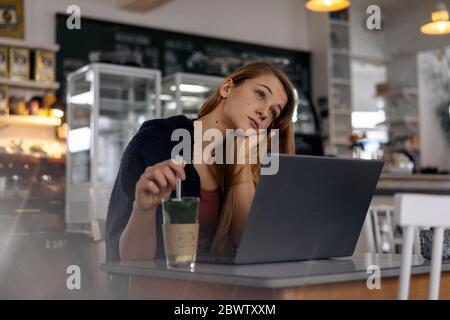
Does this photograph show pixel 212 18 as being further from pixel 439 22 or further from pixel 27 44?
pixel 439 22

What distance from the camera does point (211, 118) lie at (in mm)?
1918

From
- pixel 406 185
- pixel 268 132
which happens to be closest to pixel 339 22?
pixel 406 185

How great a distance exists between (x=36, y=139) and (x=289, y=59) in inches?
125

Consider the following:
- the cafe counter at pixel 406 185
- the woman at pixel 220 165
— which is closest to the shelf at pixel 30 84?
the cafe counter at pixel 406 185

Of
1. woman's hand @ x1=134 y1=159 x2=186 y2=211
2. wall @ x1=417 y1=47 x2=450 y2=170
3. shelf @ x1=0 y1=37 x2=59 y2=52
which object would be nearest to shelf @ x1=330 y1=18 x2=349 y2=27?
wall @ x1=417 y1=47 x2=450 y2=170

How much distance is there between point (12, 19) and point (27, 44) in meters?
0.36

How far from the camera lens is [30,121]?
5.29 metres

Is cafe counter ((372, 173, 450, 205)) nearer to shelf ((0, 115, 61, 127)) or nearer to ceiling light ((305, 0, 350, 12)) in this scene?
ceiling light ((305, 0, 350, 12))

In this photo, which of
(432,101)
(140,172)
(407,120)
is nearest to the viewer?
(140,172)

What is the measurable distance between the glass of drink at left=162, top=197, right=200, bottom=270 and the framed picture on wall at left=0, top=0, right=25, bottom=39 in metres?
4.68

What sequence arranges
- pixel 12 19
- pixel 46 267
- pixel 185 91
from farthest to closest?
pixel 185 91
pixel 12 19
pixel 46 267

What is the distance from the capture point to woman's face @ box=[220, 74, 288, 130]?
5.92 ft
